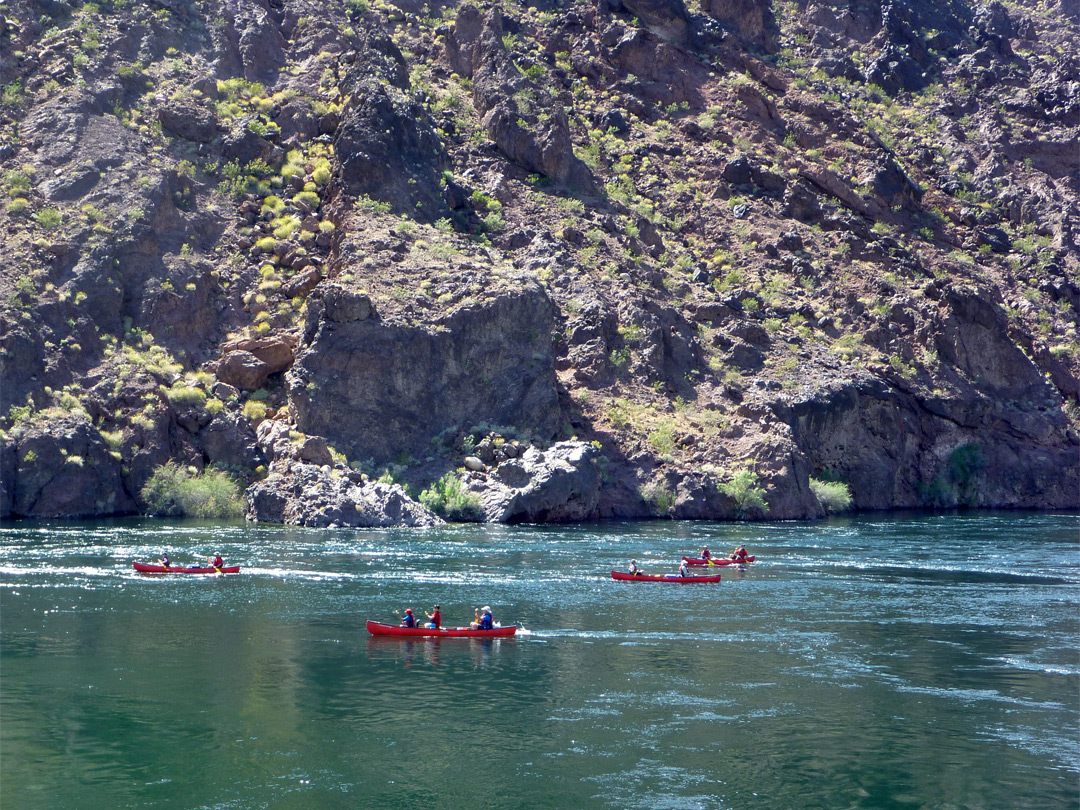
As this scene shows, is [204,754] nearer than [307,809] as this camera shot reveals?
No

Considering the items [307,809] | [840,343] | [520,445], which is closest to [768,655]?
[307,809]

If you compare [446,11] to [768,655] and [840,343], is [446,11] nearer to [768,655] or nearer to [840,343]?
[840,343]

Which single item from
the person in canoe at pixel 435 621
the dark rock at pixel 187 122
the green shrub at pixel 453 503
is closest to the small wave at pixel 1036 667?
the person in canoe at pixel 435 621

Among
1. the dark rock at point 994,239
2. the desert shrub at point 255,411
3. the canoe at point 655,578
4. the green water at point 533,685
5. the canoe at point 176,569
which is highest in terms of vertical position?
the dark rock at point 994,239

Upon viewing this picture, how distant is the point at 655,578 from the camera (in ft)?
155

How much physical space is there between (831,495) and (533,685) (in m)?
49.5

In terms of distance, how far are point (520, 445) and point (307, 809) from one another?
47.6 m

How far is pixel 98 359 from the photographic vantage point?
234ft

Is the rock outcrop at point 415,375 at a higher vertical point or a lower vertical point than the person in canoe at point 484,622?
higher

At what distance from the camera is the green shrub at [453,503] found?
6612cm

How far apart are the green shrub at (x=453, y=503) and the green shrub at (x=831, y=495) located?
22.2m

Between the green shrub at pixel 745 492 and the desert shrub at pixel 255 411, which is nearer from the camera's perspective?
the green shrub at pixel 745 492

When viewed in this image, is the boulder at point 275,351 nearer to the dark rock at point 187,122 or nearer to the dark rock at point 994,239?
the dark rock at point 187,122

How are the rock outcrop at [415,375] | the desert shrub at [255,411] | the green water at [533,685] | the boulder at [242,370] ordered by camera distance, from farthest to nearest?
the boulder at [242,370]
the desert shrub at [255,411]
the rock outcrop at [415,375]
the green water at [533,685]
